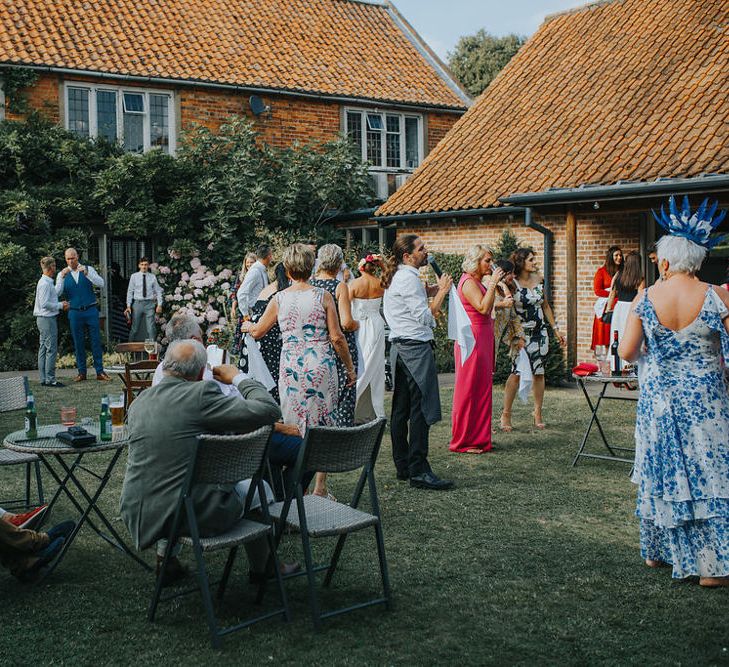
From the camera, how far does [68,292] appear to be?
1438cm

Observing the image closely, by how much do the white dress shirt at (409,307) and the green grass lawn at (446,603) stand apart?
135 centimetres

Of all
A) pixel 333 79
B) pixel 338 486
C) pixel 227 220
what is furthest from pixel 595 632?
pixel 333 79

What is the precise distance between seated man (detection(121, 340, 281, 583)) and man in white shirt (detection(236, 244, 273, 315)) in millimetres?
6827

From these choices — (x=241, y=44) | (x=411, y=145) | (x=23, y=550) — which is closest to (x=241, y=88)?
(x=241, y=44)

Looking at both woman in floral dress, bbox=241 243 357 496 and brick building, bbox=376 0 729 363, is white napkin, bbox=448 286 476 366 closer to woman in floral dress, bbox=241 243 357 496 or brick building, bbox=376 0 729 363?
woman in floral dress, bbox=241 243 357 496

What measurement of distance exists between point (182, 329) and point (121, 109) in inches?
616

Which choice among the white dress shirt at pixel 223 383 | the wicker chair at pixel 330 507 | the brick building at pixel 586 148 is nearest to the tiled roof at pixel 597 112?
the brick building at pixel 586 148

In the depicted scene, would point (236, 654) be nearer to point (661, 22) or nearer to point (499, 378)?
point (499, 378)

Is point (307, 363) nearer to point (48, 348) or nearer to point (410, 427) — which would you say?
point (410, 427)

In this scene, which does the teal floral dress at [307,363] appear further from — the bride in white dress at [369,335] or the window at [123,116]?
the window at [123,116]

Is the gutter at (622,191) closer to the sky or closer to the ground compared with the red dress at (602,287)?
closer to the sky

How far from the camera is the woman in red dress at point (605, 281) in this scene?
44.2ft

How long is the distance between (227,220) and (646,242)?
861cm

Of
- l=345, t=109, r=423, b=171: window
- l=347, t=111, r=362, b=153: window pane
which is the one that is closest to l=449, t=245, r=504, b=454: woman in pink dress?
l=345, t=109, r=423, b=171: window
